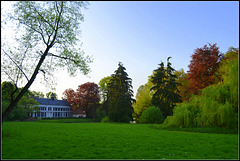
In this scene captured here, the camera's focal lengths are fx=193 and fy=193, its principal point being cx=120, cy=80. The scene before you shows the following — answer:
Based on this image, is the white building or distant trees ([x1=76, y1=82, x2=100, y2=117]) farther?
the white building

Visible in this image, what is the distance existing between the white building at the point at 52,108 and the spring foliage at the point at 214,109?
58.6 meters

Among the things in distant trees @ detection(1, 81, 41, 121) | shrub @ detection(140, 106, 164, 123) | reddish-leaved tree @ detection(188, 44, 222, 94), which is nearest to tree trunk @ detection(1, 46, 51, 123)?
distant trees @ detection(1, 81, 41, 121)

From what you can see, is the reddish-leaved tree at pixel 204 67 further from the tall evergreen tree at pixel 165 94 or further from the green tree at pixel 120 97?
the green tree at pixel 120 97

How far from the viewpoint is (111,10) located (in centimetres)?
1116

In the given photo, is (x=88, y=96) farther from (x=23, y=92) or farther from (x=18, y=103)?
(x=23, y=92)

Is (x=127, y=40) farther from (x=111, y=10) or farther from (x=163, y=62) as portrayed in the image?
(x=163, y=62)

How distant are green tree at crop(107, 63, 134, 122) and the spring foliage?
49.7 feet

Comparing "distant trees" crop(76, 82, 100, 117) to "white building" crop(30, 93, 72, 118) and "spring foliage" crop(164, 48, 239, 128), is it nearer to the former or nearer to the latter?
"white building" crop(30, 93, 72, 118)

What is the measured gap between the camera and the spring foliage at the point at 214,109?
14.8m

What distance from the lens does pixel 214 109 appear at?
50.4 feet

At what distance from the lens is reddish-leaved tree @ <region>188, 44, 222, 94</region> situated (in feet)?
87.0

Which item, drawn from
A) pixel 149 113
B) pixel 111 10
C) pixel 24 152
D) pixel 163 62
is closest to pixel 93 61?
pixel 111 10

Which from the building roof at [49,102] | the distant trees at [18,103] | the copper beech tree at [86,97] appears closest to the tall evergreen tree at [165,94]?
the distant trees at [18,103]

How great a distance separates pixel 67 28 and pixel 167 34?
30.4ft
